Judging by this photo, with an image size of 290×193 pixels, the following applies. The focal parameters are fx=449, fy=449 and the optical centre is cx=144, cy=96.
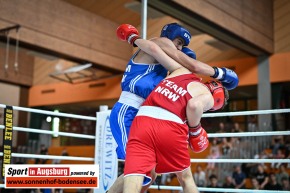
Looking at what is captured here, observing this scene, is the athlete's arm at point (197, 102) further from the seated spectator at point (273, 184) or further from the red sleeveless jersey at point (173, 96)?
the seated spectator at point (273, 184)

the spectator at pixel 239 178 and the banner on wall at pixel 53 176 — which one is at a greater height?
the banner on wall at pixel 53 176

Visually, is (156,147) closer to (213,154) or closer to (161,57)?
(161,57)

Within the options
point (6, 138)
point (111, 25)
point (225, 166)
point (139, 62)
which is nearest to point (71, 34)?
point (111, 25)

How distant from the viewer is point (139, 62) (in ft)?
8.69

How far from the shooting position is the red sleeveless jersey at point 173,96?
7.38ft

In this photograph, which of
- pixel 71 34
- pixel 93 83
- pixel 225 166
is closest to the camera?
pixel 225 166

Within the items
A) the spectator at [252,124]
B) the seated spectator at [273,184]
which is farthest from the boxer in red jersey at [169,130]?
the spectator at [252,124]

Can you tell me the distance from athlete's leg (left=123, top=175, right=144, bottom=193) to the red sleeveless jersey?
14.9 inches

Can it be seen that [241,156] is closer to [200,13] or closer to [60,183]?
[200,13]

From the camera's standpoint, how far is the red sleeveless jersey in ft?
7.38

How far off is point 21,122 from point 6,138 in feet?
40.6

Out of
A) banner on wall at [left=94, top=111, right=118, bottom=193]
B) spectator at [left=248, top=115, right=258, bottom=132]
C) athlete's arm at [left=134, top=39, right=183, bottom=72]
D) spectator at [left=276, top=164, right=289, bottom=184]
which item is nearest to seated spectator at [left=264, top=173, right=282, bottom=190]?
spectator at [left=276, top=164, right=289, bottom=184]

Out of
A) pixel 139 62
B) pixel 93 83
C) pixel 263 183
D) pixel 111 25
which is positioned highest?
pixel 111 25

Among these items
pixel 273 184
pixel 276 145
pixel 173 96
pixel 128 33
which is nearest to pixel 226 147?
pixel 276 145
